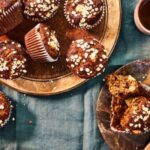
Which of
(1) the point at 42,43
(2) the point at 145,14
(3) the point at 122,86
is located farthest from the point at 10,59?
(2) the point at 145,14

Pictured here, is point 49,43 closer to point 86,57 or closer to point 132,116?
point 86,57

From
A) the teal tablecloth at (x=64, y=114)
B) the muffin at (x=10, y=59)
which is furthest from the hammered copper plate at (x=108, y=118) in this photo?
the muffin at (x=10, y=59)

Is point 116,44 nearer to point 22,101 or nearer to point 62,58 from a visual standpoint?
point 62,58

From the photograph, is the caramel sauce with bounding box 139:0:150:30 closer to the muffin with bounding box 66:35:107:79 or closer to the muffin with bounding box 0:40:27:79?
the muffin with bounding box 66:35:107:79

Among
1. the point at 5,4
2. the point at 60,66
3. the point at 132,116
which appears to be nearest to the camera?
the point at 5,4

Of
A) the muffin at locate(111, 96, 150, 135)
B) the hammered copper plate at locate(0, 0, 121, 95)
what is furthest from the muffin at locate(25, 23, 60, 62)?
the muffin at locate(111, 96, 150, 135)

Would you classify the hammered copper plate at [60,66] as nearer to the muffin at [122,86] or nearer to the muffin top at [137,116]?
the muffin at [122,86]

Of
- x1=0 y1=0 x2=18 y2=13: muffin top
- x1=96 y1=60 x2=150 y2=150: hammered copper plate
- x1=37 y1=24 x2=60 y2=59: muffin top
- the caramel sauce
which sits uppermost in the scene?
x1=0 y1=0 x2=18 y2=13: muffin top
